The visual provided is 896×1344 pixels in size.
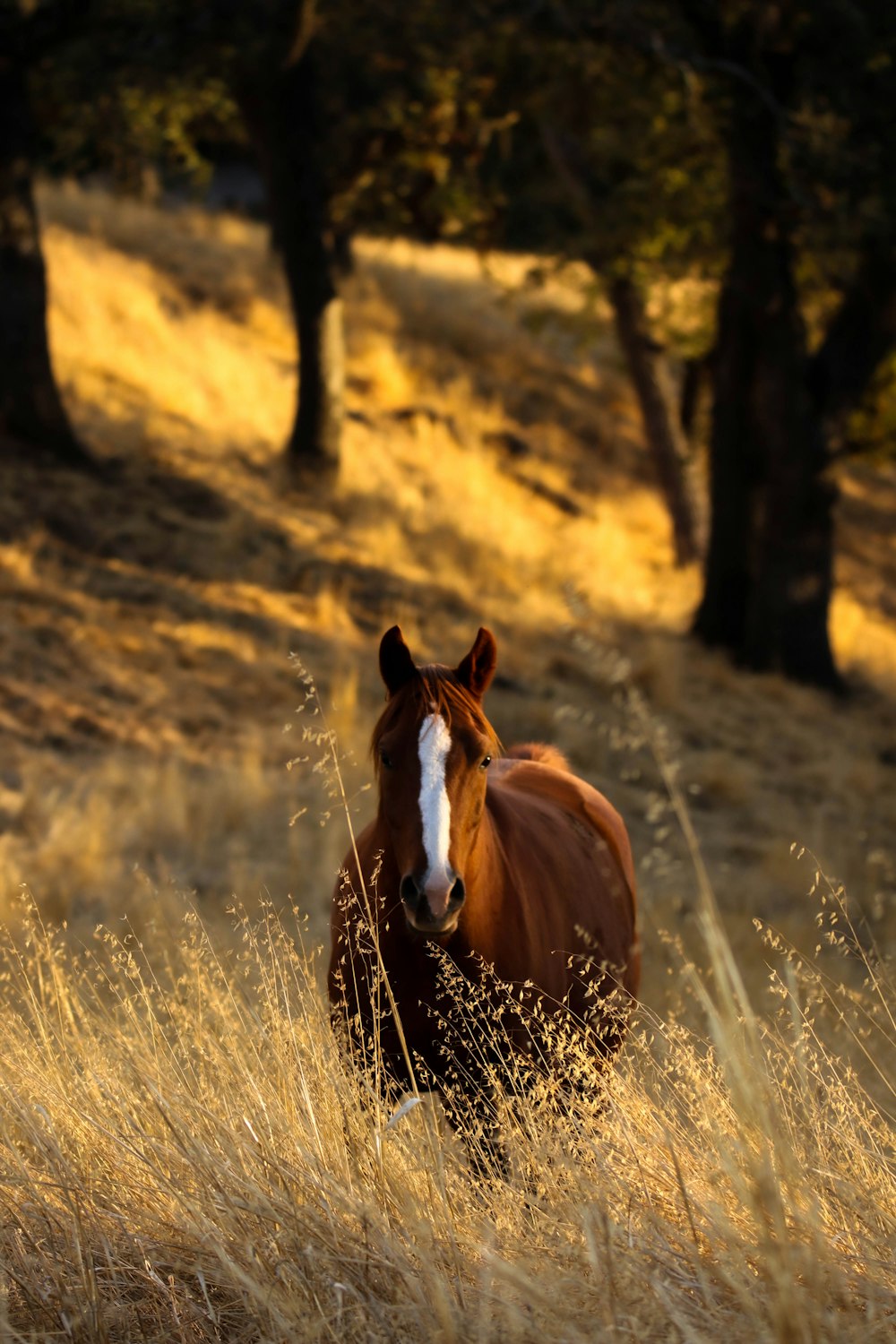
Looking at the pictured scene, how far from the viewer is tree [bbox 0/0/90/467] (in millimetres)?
14031

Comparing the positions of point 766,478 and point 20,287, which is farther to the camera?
point 766,478

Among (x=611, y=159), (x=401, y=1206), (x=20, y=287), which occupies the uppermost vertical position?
(x=611, y=159)

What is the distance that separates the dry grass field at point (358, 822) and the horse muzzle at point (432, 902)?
1.60 feet

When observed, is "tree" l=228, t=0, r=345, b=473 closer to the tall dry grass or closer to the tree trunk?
the tree trunk

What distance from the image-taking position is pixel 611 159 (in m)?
19.6

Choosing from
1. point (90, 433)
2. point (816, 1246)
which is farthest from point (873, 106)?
point (816, 1246)

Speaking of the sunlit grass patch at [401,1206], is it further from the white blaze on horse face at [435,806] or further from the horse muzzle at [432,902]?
the white blaze on horse face at [435,806]

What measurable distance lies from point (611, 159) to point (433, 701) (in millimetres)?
17025

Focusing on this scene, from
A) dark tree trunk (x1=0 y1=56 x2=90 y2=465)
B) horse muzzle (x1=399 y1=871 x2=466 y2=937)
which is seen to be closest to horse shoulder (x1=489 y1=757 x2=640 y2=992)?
horse muzzle (x1=399 y1=871 x2=466 y2=937)

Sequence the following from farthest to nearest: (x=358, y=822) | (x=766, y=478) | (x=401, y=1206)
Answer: (x=766, y=478) < (x=358, y=822) < (x=401, y=1206)

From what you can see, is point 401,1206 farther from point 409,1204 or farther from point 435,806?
point 435,806

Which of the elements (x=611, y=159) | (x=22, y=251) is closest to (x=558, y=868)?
(x=22, y=251)

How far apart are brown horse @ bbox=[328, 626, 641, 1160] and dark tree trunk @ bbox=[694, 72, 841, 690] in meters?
11.8

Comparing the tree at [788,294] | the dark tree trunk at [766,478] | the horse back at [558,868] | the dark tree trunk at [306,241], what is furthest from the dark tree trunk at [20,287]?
the horse back at [558,868]
